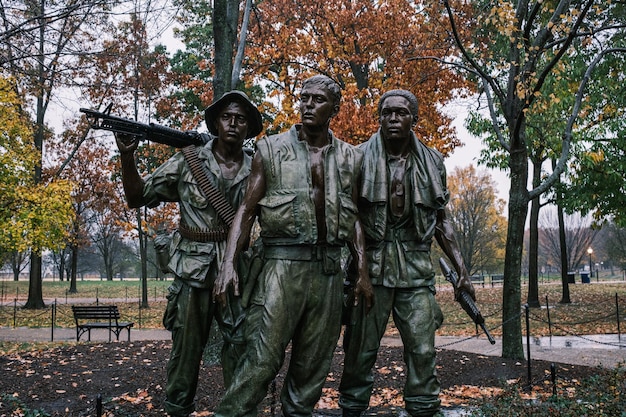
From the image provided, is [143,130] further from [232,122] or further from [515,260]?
[515,260]

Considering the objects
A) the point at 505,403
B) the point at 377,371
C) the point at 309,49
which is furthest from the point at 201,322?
the point at 309,49

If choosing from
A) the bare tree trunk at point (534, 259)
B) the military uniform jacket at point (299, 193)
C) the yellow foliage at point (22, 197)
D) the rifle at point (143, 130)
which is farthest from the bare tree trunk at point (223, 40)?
the bare tree trunk at point (534, 259)

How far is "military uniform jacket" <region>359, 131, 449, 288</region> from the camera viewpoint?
4.29 m

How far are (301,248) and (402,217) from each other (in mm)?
1051

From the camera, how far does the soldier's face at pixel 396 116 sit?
442 centimetres

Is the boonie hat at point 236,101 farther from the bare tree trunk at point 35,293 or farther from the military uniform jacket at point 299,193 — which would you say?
the bare tree trunk at point 35,293

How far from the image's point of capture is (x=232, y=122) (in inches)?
170

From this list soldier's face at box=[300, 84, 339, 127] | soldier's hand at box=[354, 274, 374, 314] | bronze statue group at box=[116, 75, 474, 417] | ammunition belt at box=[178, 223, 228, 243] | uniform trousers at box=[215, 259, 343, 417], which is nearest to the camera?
uniform trousers at box=[215, 259, 343, 417]

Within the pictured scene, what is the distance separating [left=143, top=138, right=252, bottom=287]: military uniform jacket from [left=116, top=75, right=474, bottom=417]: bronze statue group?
10 millimetres

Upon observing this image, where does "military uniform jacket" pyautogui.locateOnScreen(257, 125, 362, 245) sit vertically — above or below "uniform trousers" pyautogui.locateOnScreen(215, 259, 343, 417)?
above

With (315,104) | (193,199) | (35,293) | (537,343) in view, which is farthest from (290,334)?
(35,293)

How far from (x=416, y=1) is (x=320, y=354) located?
1237cm

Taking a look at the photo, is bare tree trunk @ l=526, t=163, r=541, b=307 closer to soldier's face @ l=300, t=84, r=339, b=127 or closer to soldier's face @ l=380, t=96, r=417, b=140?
soldier's face @ l=380, t=96, r=417, b=140

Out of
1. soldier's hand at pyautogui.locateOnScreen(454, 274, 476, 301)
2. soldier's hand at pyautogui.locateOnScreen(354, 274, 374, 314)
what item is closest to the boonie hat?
soldier's hand at pyautogui.locateOnScreen(354, 274, 374, 314)
